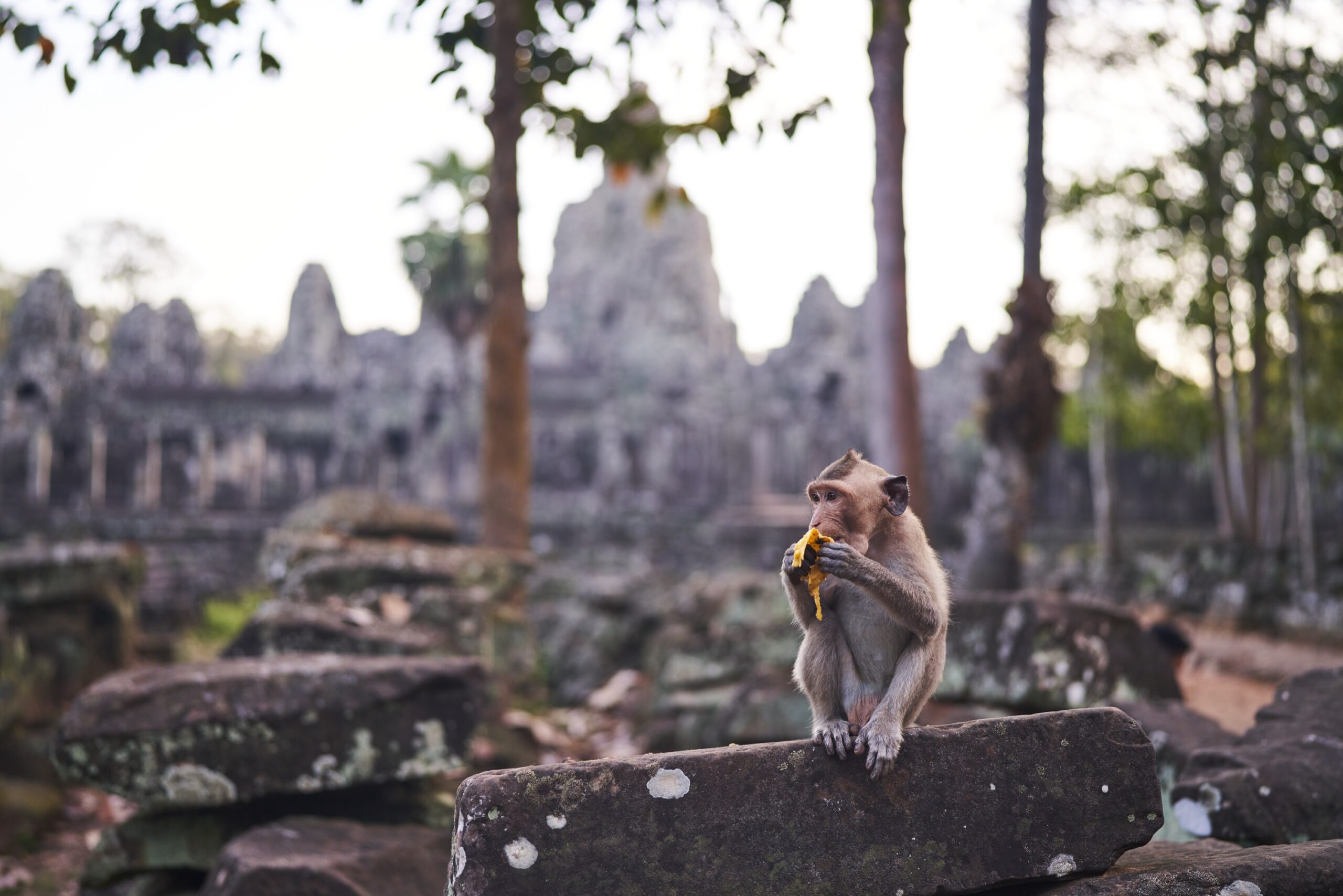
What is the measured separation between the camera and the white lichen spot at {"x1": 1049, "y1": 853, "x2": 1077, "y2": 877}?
2.69 meters

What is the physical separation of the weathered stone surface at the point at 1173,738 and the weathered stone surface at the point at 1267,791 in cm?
14

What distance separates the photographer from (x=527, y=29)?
27.6 ft

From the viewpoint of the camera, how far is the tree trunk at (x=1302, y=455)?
10914 millimetres

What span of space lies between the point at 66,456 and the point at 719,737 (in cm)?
2737

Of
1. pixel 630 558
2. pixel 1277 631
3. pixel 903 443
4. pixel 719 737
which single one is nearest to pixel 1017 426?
pixel 903 443

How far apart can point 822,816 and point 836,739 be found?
0.20 metres

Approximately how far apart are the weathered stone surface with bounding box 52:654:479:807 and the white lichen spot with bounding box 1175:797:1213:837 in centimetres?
292

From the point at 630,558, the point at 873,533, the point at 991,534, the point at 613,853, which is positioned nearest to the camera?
the point at 613,853

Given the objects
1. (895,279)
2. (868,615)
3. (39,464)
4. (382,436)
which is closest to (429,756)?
(868,615)

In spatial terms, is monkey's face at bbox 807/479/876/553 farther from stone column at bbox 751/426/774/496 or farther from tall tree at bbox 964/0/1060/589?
stone column at bbox 751/426/774/496

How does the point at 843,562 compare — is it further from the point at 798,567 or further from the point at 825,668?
the point at 825,668

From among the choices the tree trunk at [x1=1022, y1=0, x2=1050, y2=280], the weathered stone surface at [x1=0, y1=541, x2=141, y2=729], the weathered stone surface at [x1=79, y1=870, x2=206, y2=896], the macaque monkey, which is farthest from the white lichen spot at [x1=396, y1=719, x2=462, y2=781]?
the tree trunk at [x1=1022, y1=0, x2=1050, y2=280]

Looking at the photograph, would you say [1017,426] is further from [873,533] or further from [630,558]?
[630,558]

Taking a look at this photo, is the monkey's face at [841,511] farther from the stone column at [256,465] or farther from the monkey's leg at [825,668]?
the stone column at [256,465]
